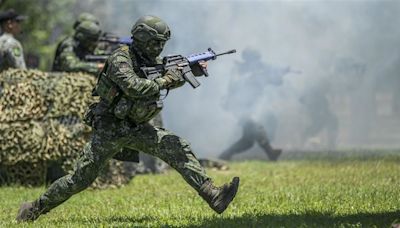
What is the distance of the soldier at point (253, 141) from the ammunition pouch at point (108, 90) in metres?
9.11

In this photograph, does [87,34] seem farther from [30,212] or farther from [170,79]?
[170,79]

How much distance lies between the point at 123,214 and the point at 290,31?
1263 centimetres

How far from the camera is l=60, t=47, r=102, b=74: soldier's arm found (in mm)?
12117

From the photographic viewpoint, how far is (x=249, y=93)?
1761cm

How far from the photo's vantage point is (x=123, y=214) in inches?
342

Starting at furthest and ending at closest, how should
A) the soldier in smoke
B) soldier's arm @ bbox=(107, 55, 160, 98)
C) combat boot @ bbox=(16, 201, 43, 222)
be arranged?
the soldier in smoke, combat boot @ bbox=(16, 201, 43, 222), soldier's arm @ bbox=(107, 55, 160, 98)

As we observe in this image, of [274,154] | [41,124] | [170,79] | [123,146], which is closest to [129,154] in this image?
[123,146]

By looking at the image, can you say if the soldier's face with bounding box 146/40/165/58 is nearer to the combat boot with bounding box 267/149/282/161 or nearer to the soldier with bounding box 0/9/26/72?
the soldier with bounding box 0/9/26/72

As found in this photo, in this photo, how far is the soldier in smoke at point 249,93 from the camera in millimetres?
17047

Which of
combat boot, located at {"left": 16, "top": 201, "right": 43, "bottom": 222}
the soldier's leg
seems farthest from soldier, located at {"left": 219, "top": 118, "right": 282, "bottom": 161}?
combat boot, located at {"left": 16, "top": 201, "right": 43, "bottom": 222}

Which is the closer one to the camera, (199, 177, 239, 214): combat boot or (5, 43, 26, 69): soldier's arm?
(199, 177, 239, 214): combat boot

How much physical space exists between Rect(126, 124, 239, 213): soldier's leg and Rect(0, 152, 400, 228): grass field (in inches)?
8.9

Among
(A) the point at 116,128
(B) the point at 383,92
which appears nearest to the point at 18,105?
(A) the point at 116,128

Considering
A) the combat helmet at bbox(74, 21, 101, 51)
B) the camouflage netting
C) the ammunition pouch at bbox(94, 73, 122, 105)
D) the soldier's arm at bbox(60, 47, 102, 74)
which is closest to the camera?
the ammunition pouch at bbox(94, 73, 122, 105)
